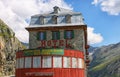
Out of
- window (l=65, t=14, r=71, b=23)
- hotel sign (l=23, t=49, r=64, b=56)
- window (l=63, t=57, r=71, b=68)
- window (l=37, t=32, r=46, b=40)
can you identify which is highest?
window (l=65, t=14, r=71, b=23)

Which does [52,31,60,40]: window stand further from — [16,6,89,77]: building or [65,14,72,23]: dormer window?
[65,14,72,23]: dormer window

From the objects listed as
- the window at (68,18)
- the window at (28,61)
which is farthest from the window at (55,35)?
the window at (28,61)


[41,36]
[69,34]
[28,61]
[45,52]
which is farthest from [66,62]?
[41,36]

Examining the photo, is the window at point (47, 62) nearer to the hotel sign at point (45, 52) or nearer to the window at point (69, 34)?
the hotel sign at point (45, 52)

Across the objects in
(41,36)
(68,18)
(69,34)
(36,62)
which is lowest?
(36,62)

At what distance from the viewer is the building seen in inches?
1866

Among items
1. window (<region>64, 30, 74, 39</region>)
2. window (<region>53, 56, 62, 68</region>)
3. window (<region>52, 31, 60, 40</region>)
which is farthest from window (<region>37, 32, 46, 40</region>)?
window (<region>53, 56, 62, 68</region>)

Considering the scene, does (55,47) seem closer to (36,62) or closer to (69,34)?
(69,34)

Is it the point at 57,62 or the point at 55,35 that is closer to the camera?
the point at 57,62

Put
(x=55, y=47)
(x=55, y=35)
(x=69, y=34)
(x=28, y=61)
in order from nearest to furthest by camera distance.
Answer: (x=28, y=61) → (x=55, y=47) → (x=69, y=34) → (x=55, y=35)

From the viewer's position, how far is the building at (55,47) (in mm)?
47406

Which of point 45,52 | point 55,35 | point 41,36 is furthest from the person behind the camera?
point 41,36

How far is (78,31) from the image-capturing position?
60312 mm

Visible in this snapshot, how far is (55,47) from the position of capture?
60062 millimetres
